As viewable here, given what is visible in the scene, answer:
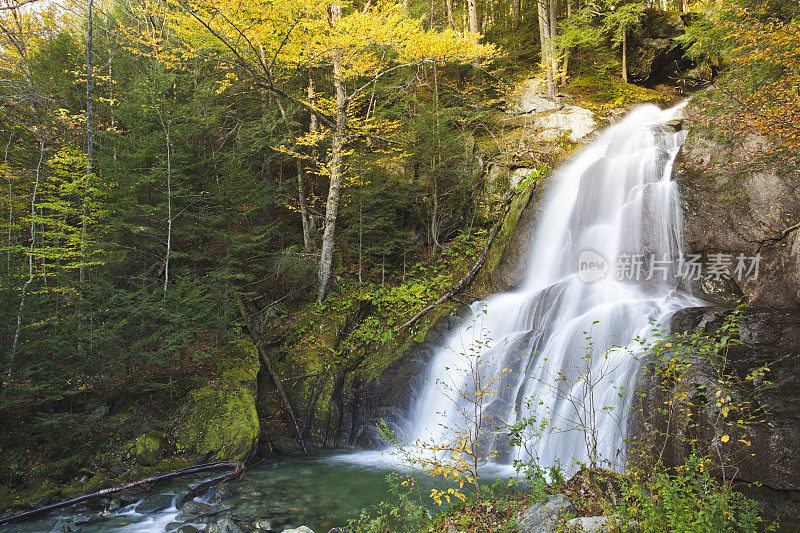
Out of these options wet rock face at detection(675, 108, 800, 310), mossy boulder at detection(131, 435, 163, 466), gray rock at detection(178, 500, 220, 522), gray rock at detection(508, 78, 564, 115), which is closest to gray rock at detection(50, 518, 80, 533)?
gray rock at detection(178, 500, 220, 522)

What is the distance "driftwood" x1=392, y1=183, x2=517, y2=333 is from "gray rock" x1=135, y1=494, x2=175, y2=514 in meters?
5.27

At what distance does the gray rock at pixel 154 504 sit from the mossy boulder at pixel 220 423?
1014 millimetres

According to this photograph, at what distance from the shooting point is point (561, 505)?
337 cm

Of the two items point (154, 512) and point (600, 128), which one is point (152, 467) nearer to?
point (154, 512)

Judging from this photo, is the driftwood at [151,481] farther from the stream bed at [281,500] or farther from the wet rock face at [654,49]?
the wet rock face at [654,49]

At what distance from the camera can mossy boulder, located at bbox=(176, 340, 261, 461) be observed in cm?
707

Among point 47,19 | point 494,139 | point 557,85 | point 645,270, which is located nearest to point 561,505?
point 645,270

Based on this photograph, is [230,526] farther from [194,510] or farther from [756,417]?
[756,417]

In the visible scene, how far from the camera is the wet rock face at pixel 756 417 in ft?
14.1

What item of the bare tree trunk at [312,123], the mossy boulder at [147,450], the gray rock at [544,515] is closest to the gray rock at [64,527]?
the mossy boulder at [147,450]

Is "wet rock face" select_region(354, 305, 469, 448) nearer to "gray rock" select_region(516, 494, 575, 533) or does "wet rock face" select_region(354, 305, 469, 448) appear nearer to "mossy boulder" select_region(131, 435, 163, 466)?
"mossy boulder" select_region(131, 435, 163, 466)

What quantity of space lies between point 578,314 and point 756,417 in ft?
10.7

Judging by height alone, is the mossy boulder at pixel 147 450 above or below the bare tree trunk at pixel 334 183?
below

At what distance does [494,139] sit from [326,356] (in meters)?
8.46
